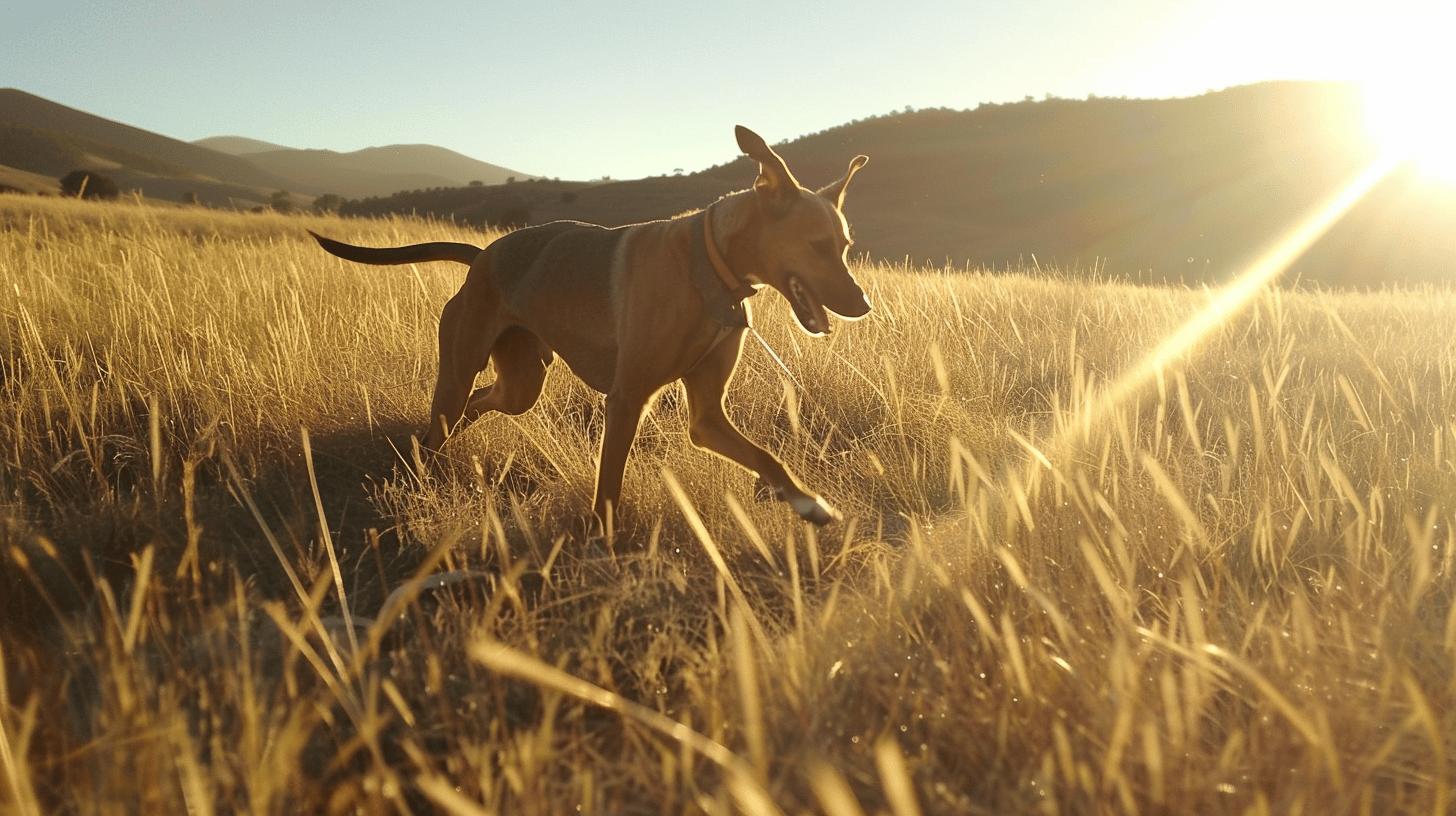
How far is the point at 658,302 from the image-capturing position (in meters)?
3.25

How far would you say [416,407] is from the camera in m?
4.56

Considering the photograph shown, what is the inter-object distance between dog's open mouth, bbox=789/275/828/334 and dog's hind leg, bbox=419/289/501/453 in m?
1.43

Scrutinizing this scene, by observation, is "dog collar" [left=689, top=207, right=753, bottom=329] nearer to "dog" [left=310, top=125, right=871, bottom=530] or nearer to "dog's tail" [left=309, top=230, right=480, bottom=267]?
"dog" [left=310, top=125, right=871, bottom=530]

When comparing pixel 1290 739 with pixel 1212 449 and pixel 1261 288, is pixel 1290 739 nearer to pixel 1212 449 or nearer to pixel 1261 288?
pixel 1212 449

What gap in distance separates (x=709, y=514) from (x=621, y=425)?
1.38ft

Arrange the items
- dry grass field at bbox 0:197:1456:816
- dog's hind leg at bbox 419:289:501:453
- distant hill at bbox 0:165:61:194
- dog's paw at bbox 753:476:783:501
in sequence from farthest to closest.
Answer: distant hill at bbox 0:165:61:194 → dog's hind leg at bbox 419:289:501:453 → dog's paw at bbox 753:476:783:501 → dry grass field at bbox 0:197:1456:816

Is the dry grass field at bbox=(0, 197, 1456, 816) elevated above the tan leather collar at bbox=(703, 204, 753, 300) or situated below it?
below

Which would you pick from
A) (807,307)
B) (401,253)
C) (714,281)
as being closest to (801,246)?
(807,307)

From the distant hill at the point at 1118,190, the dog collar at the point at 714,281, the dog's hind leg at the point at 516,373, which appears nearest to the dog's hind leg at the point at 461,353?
the dog's hind leg at the point at 516,373

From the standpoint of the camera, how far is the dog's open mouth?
3.07 meters

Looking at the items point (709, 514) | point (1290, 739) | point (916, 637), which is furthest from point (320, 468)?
point (1290, 739)

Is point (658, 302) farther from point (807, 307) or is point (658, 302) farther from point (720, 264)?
point (807, 307)

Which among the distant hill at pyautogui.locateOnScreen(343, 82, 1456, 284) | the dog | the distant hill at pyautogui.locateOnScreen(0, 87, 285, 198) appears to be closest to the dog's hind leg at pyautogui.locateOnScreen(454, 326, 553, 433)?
the dog

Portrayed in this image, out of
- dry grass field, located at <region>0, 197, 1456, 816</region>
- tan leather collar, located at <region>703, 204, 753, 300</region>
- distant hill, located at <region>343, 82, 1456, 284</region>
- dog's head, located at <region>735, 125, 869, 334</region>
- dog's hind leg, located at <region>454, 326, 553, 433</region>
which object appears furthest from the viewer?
distant hill, located at <region>343, 82, 1456, 284</region>
